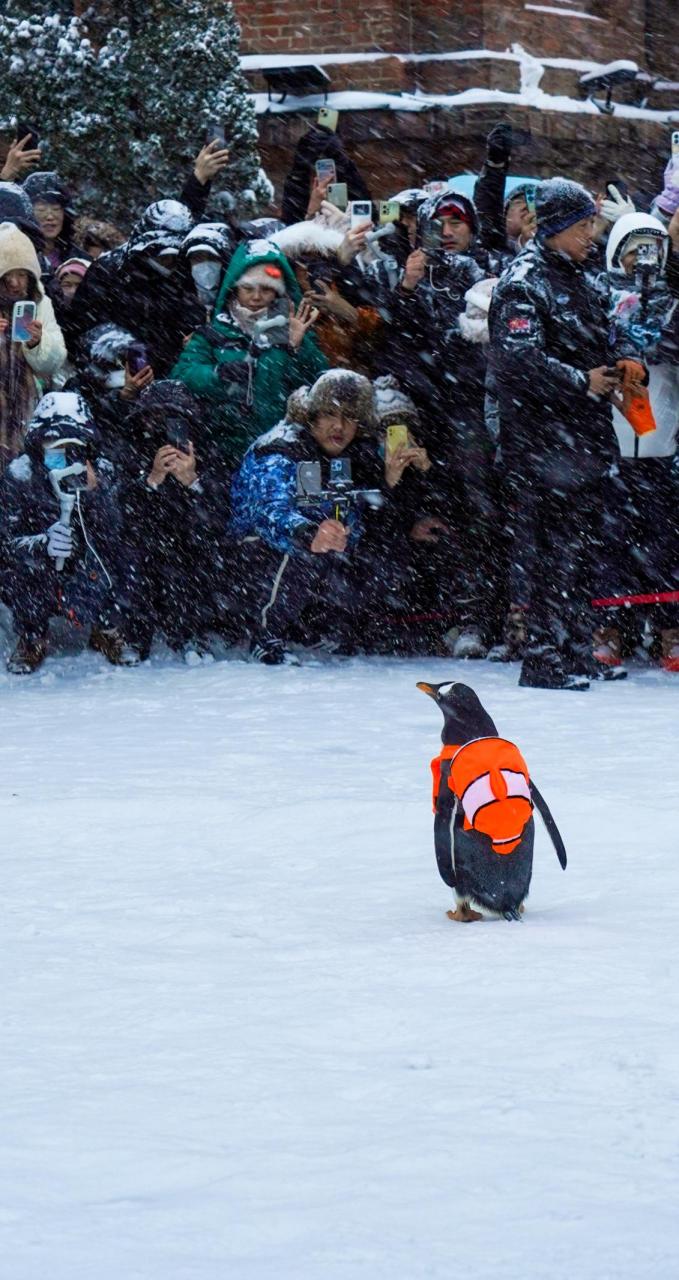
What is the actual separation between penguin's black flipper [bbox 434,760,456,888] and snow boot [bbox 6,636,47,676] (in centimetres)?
408

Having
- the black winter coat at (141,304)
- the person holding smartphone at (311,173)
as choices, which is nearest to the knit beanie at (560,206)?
the black winter coat at (141,304)

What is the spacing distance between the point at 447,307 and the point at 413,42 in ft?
34.0

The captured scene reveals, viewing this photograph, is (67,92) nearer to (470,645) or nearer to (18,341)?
(18,341)

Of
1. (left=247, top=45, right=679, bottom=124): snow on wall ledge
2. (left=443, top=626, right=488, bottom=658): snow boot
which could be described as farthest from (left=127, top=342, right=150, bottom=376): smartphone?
(left=247, top=45, right=679, bottom=124): snow on wall ledge

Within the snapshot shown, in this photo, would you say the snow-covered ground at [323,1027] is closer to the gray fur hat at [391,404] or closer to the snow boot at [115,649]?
the snow boot at [115,649]

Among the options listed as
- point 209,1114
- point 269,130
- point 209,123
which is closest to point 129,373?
point 209,1114

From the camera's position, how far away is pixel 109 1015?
355 centimetres

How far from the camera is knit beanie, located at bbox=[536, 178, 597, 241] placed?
728 cm

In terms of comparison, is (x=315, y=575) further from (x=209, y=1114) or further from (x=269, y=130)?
(x=269, y=130)

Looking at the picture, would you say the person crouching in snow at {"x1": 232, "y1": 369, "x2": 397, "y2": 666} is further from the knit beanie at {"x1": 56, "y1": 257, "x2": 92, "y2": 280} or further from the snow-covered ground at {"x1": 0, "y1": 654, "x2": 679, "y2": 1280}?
the snow-covered ground at {"x1": 0, "y1": 654, "x2": 679, "y2": 1280}

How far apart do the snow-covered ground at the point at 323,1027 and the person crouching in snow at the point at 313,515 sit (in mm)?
1786

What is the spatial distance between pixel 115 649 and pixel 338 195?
2.41 m

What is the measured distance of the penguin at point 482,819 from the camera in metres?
4.11

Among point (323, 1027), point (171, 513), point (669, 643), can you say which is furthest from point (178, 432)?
point (323, 1027)
